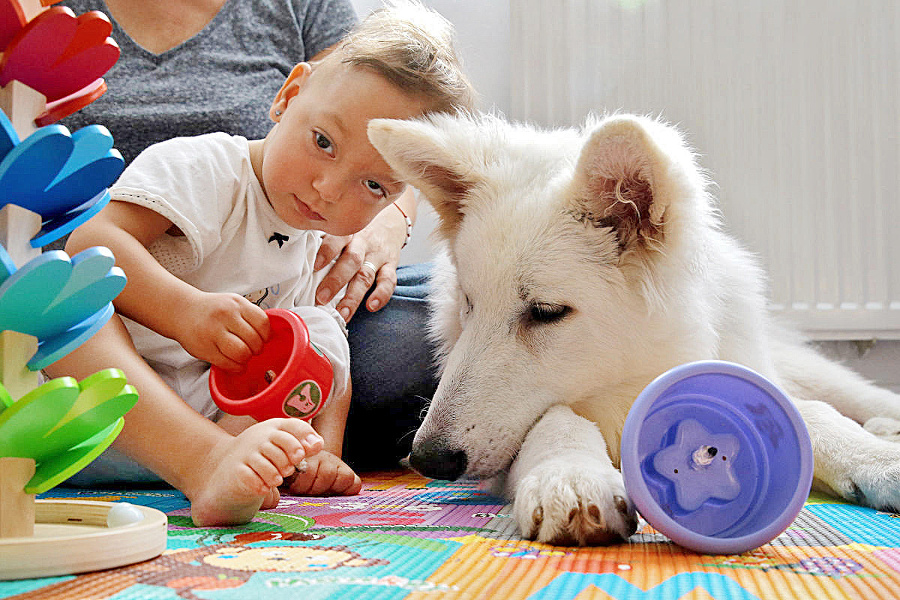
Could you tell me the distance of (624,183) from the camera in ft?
3.44

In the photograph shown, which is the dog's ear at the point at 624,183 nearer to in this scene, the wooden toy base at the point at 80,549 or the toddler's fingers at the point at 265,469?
the toddler's fingers at the point at 265,469

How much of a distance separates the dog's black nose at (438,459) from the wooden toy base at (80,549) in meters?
0.37

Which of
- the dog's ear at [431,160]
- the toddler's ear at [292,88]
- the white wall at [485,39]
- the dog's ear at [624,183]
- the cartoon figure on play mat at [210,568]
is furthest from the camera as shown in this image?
the white wall at [485,39]

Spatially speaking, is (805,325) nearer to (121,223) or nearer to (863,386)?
(863,386)

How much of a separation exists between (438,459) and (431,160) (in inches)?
19.5

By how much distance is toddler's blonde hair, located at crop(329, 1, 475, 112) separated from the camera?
4.58 feet

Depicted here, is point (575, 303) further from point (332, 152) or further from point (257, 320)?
point (332, 152)

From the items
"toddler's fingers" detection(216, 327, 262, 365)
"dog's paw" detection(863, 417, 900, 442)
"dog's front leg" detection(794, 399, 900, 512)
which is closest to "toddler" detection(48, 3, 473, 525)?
"toddler's fingers" detection(216, 327, 262, 365)

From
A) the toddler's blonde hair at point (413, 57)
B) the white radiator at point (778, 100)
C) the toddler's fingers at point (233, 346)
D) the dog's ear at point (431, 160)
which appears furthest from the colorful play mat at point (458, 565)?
the white radiator at point (778, 100)

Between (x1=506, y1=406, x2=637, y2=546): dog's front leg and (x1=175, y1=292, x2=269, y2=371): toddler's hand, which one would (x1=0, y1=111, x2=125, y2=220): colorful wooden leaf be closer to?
(x1=175, y1=292, x2=269, y2=371): toddler's hand

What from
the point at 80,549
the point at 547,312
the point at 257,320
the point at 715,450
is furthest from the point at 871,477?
the point at 80,549

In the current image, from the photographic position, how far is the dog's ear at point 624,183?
3.18 feet

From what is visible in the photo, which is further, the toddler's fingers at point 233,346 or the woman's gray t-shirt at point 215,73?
the woman's gray t-shirt at point 215,73

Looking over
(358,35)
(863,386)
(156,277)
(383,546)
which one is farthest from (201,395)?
(863,386)
